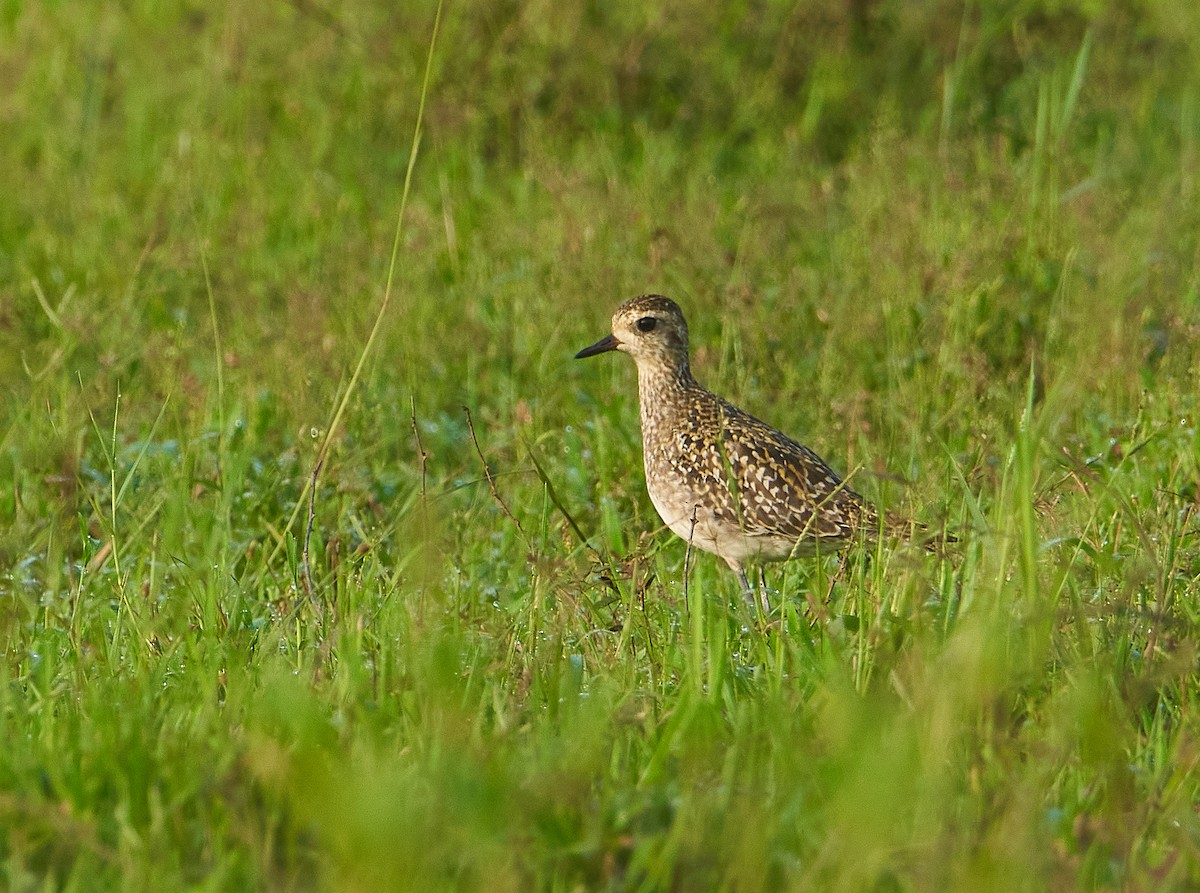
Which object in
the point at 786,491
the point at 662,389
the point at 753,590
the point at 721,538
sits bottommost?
the point at 753,590

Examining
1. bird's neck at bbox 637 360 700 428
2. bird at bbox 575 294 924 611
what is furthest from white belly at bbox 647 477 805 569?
bird's neck at bbox 637 360 700 428

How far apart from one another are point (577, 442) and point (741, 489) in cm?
95

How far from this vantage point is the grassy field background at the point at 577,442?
319 cm

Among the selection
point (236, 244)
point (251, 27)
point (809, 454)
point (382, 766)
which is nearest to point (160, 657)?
point (382, 766)

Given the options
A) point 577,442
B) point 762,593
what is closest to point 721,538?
point 762,593

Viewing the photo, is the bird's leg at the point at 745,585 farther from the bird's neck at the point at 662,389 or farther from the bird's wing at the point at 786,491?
the bird's neck at the point at 662,389

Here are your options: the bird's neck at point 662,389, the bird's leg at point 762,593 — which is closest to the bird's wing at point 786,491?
the bird's leg at point 762,593

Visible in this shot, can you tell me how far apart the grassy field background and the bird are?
16 cm

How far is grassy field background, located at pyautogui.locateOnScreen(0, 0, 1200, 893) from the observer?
3193mm

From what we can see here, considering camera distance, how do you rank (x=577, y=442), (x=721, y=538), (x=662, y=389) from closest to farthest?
(x=721, y=538) → (x=662, y=389) → (x=577, y=442)

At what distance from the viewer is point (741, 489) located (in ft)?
18.5

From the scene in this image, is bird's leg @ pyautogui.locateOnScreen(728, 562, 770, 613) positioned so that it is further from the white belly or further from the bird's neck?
the bird's neck

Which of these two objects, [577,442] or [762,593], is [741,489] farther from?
[577,442]

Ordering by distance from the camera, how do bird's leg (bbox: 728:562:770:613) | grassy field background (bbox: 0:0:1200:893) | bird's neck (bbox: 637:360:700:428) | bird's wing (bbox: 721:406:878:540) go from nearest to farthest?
grassy field background (bbox: 0:0:1200:893), bird's leg (bbox: 728:562:770:613), bird's wing (bbox: 721:406:878:540), bird's neck (bbox: 637:360:700:428)
